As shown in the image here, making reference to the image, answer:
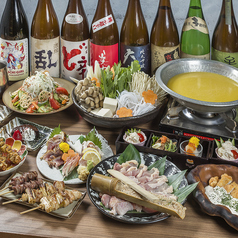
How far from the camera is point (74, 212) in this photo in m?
1.15

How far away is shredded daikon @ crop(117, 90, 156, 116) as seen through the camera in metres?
1.64

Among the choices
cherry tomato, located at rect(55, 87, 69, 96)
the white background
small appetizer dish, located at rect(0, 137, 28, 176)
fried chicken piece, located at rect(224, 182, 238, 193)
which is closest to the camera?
fried chicken piece, located at rect(224, 182, 238, 193)

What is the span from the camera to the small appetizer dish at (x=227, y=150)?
1.33 m

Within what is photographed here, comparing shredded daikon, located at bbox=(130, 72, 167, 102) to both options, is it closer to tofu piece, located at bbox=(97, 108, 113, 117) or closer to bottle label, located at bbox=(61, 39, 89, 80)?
tofu piece, located at bbox=(97, 108, 113, 117)

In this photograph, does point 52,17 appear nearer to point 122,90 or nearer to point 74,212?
point 122,90

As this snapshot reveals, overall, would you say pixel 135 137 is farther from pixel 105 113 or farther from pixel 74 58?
pixel 74 58

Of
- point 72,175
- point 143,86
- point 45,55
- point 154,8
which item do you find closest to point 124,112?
point 143,86

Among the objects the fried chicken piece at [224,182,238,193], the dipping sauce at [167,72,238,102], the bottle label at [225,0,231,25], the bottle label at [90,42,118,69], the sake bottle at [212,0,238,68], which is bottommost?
the fried chicken piece at [224,182,238,193]

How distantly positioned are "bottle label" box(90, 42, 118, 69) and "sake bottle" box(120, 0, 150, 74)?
0.05m

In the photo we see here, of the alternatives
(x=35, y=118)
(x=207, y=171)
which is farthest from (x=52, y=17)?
(x=207, y=171)

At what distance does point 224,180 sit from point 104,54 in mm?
1028

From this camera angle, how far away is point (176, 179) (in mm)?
1209

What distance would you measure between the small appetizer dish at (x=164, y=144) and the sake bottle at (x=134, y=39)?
62 cm

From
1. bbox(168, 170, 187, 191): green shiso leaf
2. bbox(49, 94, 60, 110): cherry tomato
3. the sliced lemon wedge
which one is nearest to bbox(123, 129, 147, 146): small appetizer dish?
the sliced lemon wedge
